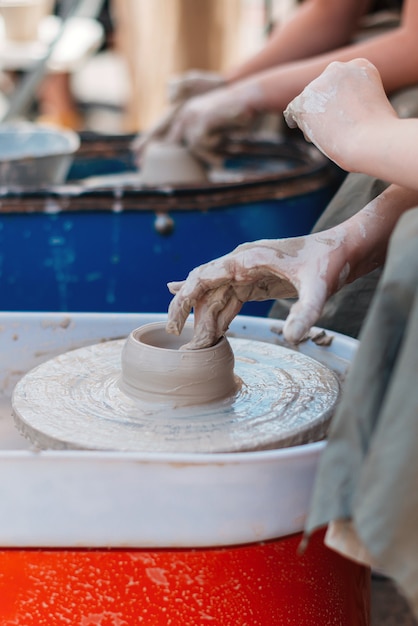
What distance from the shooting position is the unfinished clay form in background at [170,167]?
7.54 ft

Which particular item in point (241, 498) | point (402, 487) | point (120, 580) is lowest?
point (120, 580)

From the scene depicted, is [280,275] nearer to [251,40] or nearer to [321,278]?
[321,278]

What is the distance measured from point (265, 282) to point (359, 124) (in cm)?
24

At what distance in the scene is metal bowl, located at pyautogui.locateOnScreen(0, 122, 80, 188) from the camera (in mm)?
2121

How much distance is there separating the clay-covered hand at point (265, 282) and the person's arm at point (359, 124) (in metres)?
0.12

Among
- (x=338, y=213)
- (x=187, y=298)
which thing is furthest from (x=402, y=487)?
(x=338, y=213)

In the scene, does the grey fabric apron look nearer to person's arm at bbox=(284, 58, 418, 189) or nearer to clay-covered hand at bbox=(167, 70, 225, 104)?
person's arm at bbox=(284, 58, 418, 189)

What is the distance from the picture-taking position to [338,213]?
1477mm

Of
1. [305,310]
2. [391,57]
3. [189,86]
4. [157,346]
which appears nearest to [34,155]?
[189,86]

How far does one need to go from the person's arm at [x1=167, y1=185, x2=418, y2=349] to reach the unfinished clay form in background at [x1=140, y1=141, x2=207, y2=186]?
1.19 meters

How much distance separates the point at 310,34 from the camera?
2738 millimetres

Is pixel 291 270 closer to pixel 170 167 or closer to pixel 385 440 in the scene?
pixel 385 440

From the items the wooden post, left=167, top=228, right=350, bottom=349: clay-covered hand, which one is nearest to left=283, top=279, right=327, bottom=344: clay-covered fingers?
left=167, top=228, right=350, bottom=349: clay-covered hand

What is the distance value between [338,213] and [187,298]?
0.48 metres
